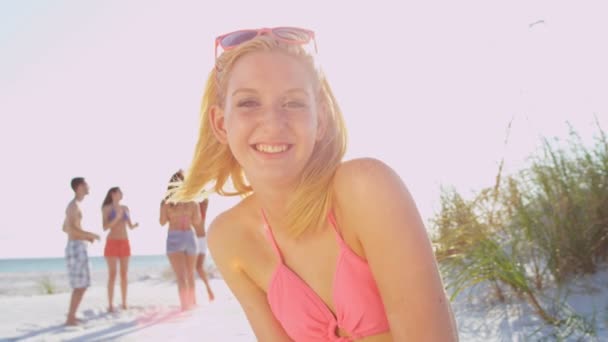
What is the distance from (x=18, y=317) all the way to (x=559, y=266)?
6.64m

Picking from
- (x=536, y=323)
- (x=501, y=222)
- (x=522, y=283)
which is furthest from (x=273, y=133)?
(x=501, y=222)

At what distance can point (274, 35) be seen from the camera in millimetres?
1724

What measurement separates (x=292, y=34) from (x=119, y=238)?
6.31 m

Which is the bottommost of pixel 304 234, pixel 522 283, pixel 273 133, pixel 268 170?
pixel 522 283

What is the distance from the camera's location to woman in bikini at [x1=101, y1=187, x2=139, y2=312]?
740cm

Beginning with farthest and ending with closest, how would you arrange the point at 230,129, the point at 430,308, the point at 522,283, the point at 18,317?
the point at 18,317, the point at 522,283, the point at 230,129, the point at 430,308

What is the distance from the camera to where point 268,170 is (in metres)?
1.72

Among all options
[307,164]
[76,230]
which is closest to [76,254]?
[76,230]

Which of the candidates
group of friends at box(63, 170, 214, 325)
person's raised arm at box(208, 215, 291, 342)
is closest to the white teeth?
person's raised arm at box(208, 215, 291, 342)

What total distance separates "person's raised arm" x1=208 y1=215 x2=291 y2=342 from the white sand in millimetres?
1640

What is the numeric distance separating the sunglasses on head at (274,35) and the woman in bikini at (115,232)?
20.1 feet

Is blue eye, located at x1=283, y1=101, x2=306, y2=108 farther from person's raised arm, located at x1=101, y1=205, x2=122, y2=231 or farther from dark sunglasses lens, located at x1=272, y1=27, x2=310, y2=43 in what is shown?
person's raised arm, located at x1=101, y1=205, x2=122, y2=231

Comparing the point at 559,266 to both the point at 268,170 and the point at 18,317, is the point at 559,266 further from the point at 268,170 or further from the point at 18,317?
the point at 18,317

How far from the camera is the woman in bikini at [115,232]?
740 centimetres
